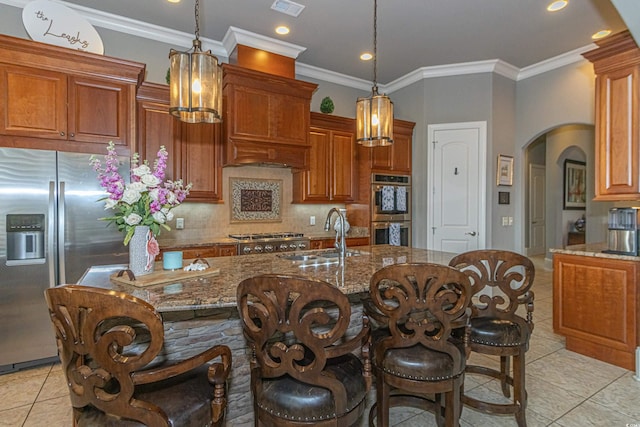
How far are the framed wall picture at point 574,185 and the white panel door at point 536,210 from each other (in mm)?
1011

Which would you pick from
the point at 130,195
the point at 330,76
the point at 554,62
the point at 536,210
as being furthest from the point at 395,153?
the point at 536,210

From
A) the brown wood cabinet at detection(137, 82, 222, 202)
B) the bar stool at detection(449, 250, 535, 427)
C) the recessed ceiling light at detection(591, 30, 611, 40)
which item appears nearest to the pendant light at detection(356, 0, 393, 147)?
the bar stool at detection(449, 250, 535, 427)

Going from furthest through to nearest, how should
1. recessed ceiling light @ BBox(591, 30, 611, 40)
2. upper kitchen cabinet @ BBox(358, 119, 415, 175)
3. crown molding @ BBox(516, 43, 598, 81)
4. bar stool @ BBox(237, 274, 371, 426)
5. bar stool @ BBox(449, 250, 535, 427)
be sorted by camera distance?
upper kitchen cabinet @ BBox(358, 119, 415, 175), crown molding @ BBox(516, 43, 598, 81), recessed ceiling light @ BBox(591, 30, 611, 40), bar stool @ BBox(449, 250, 535, 427), bar stool @ BBox(237, 274, 371, 426)

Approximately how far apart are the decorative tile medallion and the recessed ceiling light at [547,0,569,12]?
3464mm

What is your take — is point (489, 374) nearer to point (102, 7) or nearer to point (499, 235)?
point (499, 235)

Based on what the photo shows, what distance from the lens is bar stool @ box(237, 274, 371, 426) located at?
122 centimetres

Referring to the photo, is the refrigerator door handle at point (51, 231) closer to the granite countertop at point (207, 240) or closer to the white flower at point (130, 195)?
the granite countertop at point (207, 240)

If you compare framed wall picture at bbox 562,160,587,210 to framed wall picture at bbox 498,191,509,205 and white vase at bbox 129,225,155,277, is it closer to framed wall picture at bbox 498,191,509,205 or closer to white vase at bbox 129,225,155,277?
framed wall picture at bbox 498,191,509,205

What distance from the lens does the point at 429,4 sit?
336 centimetres

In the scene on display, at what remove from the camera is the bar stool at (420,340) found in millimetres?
1469

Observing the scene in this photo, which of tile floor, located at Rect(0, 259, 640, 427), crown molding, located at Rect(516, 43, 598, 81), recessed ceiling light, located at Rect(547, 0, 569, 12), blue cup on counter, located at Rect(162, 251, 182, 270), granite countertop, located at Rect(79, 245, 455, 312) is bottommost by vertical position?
tile floor, located at Rect(0, 259, 640, 427)

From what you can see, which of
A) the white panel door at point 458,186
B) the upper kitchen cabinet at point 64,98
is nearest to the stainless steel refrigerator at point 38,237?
the upper kitchen cabinet at point 64,98

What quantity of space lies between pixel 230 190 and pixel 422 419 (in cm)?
322

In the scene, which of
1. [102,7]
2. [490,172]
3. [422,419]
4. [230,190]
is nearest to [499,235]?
[490,172]
